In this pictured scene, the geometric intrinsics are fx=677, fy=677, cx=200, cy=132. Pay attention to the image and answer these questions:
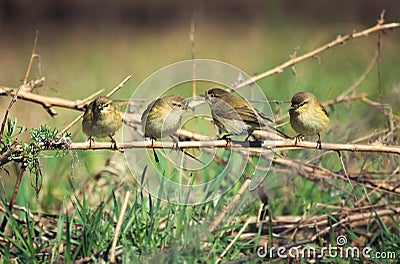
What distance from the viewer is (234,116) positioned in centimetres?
302

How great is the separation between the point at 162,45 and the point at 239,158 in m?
4.40

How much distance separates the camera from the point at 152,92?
460 centimetres

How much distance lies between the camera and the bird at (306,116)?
A: 2975 mm

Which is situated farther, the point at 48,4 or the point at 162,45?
the point at 48,4

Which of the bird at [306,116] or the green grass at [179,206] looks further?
the bird at [306,116]

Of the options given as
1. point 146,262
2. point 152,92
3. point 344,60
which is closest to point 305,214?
point 146,262

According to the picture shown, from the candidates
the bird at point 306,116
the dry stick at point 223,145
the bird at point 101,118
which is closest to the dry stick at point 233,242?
the dry stick at point 223,145

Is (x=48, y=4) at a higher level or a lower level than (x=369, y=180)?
higher

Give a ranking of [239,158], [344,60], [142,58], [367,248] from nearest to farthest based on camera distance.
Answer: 1. [367,248]
2. [239,158]
3. [344,60]
4. [142,58]

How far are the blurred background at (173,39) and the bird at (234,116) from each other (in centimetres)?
147

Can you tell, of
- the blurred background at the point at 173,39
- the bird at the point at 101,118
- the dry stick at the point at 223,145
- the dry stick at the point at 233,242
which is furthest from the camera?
the blurred background at the point at 173,39

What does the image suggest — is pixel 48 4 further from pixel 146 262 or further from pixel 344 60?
pixel 146 262

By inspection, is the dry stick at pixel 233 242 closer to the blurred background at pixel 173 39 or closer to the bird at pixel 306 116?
the bird at pixel 306 116

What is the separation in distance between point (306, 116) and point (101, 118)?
0.89 m
